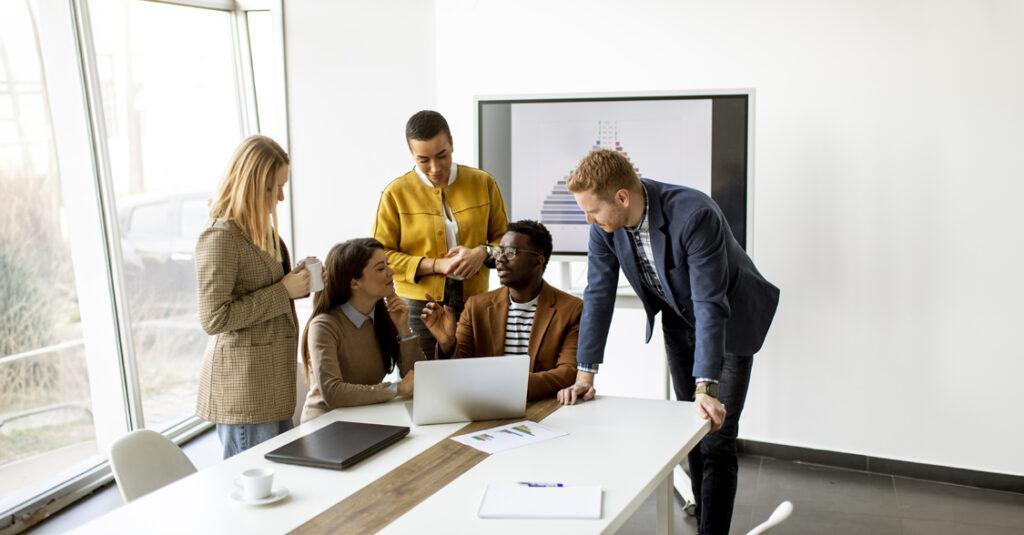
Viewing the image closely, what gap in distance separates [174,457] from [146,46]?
2776 mm

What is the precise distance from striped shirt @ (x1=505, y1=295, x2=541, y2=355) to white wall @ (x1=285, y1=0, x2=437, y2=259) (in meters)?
2.06

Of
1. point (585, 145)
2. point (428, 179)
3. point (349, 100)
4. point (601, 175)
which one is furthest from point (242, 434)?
point (349, 100)

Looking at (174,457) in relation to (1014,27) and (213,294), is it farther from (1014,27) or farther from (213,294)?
(1014,27)

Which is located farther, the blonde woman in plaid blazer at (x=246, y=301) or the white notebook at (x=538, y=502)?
the blonde woman in plaid blazer at (x=246, y=301)

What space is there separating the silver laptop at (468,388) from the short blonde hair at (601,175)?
1.67 feet

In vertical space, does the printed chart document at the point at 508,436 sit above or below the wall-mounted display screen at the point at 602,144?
below

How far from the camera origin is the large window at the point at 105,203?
365cm

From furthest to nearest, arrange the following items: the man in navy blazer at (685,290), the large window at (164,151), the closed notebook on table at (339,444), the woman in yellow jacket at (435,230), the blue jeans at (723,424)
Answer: the large window at (164,151) < the woman in yellow jacket at (435,230) < the blue jeans at (723,424) < the man in navy blazer at (685,290) < the closed notebook on table at (339,444)

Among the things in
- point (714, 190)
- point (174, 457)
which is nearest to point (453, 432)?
point (174, 457)

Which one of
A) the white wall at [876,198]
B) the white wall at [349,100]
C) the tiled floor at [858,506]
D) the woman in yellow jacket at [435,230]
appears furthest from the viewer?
the white wall at [349,100]

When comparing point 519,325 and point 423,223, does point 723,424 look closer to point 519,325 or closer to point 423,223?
point 519,325

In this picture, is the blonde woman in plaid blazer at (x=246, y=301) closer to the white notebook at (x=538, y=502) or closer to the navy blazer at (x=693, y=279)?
the navy blazer at (x=693, y=279)

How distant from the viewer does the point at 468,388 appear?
2.55 metres

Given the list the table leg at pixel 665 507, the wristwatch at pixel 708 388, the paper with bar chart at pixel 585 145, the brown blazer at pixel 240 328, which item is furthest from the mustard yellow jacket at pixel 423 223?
the table leg at pixel 665 507
